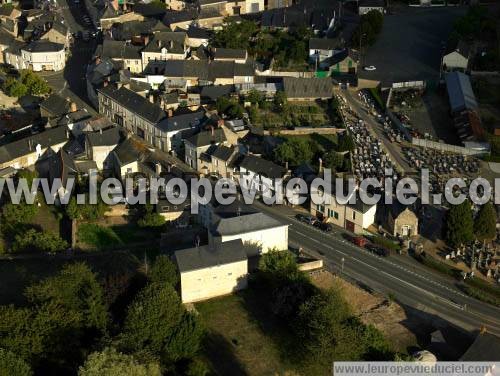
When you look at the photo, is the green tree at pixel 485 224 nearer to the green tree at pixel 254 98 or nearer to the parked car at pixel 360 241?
the parked car at pixel 360 241

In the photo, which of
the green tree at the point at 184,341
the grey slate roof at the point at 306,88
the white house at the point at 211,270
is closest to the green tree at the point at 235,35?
the grey slate roof at the point at 306,88

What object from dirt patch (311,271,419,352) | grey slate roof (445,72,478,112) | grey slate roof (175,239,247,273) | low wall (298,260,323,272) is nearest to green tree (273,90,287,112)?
grey slate roof (445,72,478,112)

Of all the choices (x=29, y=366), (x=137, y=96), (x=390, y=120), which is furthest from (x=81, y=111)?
(x=29, y=366)

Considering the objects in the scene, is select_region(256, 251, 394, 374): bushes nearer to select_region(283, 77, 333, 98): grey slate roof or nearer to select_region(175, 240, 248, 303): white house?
select_region(175, 240, 248, 303): white house

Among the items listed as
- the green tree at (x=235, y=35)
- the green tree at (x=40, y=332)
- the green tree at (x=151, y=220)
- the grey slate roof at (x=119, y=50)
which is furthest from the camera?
the green tree at (x=235, y=35)

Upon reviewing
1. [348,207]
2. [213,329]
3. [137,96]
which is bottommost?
[213,329]

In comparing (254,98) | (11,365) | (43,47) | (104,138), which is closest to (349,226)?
(104,138)

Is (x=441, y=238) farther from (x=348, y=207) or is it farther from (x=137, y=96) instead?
(x=137, y=96)
